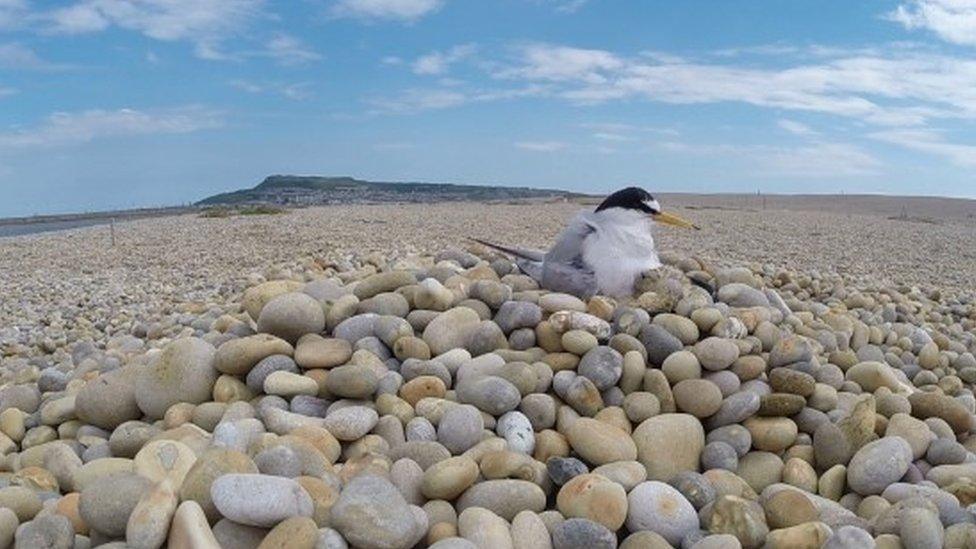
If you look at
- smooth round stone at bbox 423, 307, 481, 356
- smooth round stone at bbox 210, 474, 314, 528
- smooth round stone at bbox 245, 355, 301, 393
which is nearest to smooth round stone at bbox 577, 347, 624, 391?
smooth round stone at bbox 423, 307, 481, 356

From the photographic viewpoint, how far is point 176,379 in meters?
3.94

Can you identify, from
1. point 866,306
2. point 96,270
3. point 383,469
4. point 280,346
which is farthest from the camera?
point 96,270

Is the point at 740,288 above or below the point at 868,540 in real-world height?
above

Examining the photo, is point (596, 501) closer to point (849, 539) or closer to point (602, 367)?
point (849, 539)

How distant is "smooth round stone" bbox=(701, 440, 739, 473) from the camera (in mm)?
3545

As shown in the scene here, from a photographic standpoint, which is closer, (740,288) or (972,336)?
(740,288)

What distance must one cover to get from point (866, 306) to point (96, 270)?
37.1 ft

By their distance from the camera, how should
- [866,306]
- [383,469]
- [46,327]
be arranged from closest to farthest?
[383,469] → [866,306] → [46,327]

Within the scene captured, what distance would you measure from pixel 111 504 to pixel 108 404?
1429mm

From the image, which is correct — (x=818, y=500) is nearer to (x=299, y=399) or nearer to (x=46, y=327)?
(x=299, y=399)

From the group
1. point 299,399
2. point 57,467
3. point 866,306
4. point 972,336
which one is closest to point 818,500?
point 299,399

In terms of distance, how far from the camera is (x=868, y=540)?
2748 mm

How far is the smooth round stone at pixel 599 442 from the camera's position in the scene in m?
3.40

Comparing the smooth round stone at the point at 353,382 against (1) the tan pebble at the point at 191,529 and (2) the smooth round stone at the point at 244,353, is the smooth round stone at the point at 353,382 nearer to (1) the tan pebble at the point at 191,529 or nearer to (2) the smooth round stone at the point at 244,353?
(2) the smooth round stone at the point at 244,353
